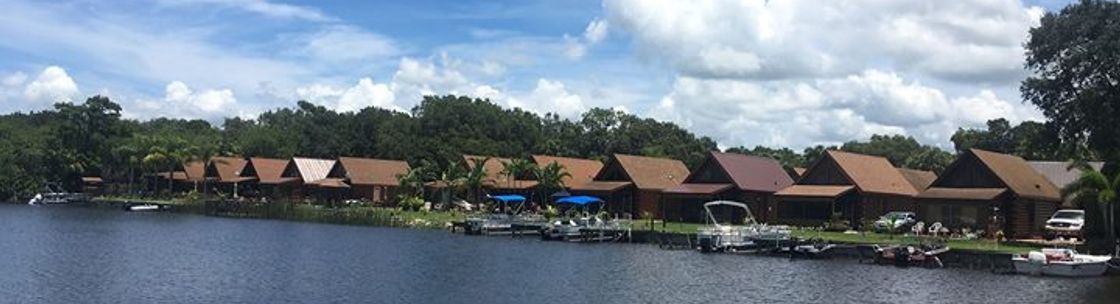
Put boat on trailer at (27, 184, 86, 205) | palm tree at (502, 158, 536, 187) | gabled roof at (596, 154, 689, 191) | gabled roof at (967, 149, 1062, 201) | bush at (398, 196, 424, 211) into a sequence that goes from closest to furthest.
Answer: gabled roof at (967, 149, 1062, 201) < gabled roof at (596, 154, 689, 191) < palm tree at (502, 158, 536, 187) < bush at (398, 196, 424, 211) < boat on trailer at (27, 184, 86, 205)

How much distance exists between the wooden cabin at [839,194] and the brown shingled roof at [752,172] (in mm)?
4388

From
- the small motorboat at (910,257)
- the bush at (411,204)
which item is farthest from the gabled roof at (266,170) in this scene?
the small motorboat at (910,257)

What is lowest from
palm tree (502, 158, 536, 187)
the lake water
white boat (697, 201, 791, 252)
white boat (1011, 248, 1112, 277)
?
the lake water

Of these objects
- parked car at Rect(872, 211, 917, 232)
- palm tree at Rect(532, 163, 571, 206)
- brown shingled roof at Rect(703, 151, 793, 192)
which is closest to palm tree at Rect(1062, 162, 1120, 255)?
parked car at Rect(872, 211, 917, 232)

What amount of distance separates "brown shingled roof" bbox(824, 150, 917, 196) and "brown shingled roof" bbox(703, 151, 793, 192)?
21.2 feet

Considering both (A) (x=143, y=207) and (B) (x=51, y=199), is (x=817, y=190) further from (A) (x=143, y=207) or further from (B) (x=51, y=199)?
(B) (x=51, y=199)

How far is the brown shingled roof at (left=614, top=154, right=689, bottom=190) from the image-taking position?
266ft

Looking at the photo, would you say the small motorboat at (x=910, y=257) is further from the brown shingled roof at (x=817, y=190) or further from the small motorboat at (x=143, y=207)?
the small motorboat at (x=143, y=207)

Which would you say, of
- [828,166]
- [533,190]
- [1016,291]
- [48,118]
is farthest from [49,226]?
[48,118]

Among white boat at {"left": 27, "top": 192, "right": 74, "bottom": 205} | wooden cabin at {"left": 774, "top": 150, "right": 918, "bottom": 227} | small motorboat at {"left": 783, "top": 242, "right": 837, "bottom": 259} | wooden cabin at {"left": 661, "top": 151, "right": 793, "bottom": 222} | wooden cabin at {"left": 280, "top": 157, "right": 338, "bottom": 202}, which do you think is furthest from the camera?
white boat at {"left": 27, "top": 192, "right": 74, "bottom": 205}

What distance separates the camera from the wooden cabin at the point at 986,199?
59281 millimetres

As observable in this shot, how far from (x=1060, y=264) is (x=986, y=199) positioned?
13.9 metres

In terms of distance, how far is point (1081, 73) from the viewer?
53.2m

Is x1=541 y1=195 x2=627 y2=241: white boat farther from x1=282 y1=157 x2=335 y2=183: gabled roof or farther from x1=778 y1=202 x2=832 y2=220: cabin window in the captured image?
x1=282 y1=157 x2=335 y2=183: gabled roof
